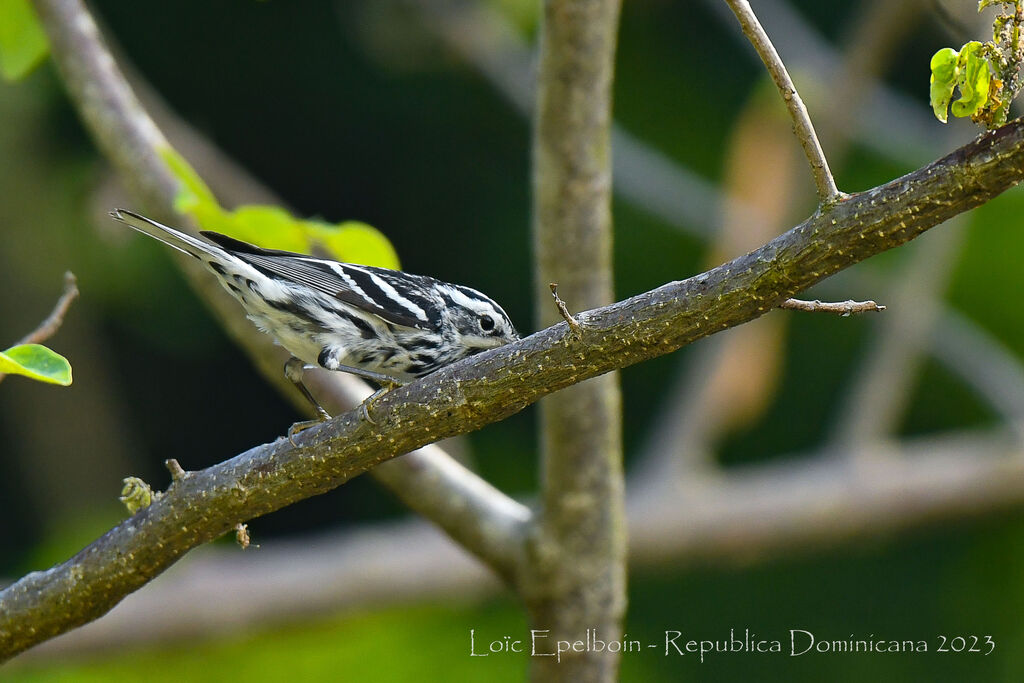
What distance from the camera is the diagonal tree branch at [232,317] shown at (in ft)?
8.54

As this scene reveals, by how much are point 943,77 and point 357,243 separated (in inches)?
46.9

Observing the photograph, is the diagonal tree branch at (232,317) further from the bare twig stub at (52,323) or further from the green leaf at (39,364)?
the green leaf at (39,364)

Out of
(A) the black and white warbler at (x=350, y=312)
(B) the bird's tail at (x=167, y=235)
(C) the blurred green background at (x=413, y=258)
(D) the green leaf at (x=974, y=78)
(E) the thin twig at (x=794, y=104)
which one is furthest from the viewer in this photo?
(C) the blurred green background at (x=413, y=258)

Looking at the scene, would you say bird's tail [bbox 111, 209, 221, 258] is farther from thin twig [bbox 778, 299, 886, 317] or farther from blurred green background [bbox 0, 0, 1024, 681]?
blurred green background [bbox 0, 0, 1024, 681]

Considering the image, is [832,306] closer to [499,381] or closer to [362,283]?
[499,381]

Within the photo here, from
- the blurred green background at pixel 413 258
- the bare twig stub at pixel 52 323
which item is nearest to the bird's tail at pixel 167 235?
the bare twig stub at pixel 52 323

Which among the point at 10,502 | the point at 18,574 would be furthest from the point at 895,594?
the point at 10,502

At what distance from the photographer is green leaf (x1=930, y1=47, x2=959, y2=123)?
53.6 inches

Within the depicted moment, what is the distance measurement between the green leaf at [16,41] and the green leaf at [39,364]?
4.18ft

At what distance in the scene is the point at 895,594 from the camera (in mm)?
6094

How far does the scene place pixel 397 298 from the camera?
2.39 meters

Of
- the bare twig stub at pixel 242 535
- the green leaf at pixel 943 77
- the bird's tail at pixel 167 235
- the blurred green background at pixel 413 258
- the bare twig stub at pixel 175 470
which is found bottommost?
the bare twig stub at pixel 242 535

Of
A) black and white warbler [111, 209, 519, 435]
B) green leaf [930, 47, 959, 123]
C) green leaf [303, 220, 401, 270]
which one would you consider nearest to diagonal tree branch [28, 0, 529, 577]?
black and white warbler [111, 209, 519, 435]

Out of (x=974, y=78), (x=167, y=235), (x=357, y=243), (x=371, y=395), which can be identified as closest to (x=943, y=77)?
(x=974, y=78)
